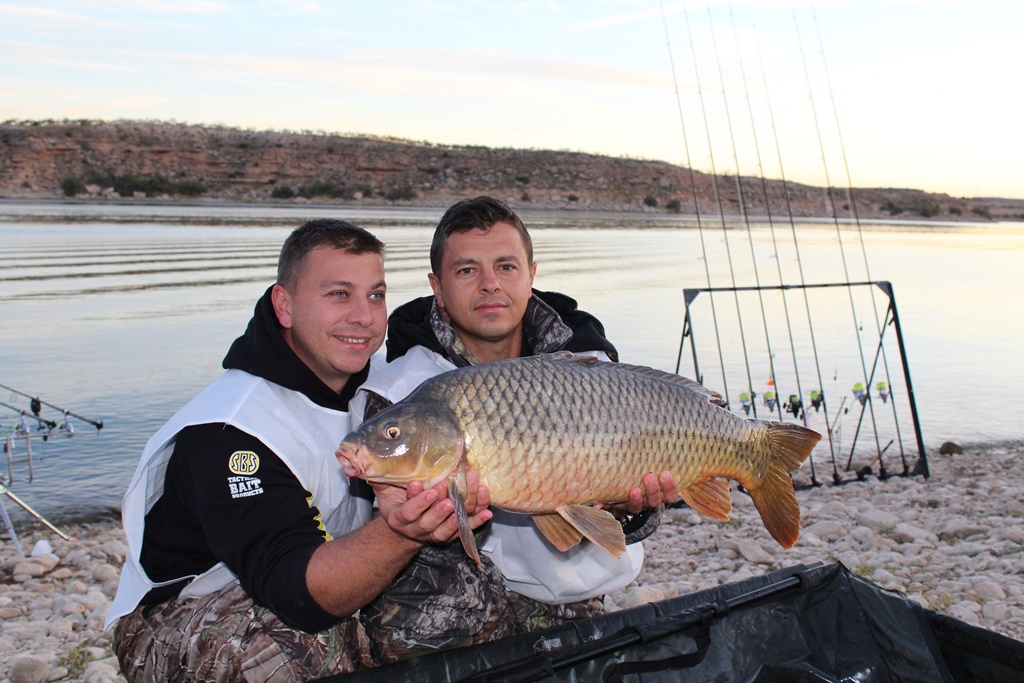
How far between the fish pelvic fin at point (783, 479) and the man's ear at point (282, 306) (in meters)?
1.45

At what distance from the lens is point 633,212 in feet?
176

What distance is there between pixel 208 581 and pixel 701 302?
12.0 m

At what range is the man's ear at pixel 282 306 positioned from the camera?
2670 mm

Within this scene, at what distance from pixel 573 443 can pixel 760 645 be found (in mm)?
1174

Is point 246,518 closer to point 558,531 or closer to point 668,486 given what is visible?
point 558,531

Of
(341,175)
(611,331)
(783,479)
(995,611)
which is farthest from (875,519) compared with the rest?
(341,175)

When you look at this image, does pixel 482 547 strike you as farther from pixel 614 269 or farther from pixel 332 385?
pixel 614 269

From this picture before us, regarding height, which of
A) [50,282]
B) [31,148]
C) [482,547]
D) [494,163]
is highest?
[31,148]

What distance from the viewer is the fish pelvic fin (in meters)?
2.53

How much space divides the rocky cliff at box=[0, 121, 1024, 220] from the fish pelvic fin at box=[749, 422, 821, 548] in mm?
49432

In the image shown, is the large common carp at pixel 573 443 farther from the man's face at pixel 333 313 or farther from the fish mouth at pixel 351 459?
the man's face at pixel 333 313

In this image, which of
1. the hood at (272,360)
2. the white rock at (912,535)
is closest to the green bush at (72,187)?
the white rock at (912,535)

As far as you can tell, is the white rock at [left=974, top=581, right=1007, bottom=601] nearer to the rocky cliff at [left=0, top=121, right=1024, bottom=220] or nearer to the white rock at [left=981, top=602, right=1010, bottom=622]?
the white rock at [left=981, top=602, right=1010, bottom=622]

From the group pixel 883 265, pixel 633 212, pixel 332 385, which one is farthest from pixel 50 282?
pixel 633 212
